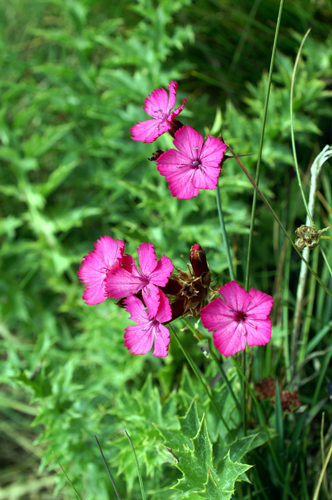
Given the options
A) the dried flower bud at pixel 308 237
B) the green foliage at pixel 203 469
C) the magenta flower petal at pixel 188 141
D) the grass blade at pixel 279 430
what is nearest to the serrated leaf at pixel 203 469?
the green foliage at pixel 203 469

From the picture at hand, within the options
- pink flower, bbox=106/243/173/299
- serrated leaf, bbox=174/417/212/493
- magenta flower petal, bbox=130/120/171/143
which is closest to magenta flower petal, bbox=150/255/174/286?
pink flower, bbox=106/243/173/299

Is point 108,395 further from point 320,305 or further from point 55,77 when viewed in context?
point 55,77

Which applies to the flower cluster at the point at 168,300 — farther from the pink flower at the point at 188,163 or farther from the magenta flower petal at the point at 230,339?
the pink flower at the point at 188,163

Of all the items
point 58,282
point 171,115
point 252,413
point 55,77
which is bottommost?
point 252,413

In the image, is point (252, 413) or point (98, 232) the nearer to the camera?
point (252, 413)

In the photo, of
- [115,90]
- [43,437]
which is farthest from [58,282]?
[115,90]
